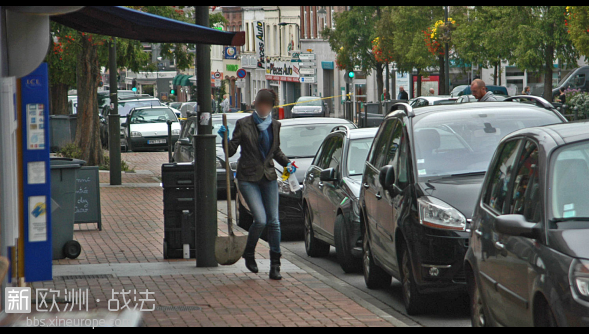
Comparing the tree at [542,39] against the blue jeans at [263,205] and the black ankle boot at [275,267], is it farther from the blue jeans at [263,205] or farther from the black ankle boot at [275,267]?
the black ankle boot at [275,267]

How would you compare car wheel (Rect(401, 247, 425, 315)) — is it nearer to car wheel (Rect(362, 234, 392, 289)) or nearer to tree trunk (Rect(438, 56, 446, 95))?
car wheel (Rect(362, 234, 392, 289))

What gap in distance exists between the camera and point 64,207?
10281mm

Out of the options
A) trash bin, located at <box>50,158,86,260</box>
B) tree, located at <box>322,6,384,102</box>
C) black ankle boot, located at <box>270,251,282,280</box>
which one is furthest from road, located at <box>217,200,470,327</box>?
tree, located at <box>322,6,384,102</box>

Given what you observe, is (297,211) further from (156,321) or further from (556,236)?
(556,236)

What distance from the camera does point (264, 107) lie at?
29.7ft

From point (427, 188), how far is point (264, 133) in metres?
2.16

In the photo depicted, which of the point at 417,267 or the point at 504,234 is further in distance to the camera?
the point at 417,267

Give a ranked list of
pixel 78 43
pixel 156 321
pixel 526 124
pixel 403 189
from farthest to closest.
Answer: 1. pixel 78 43
2. pixel 526 124
3. pixel 403 189
4. pixel 156 321

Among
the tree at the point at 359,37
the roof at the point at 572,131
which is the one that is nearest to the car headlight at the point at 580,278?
the roof at the point at 572,131

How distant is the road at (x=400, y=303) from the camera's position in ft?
23.7

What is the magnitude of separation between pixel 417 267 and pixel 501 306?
1.85m

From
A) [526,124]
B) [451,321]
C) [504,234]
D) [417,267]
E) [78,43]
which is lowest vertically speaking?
[451,321]

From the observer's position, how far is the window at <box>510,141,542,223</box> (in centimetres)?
502
